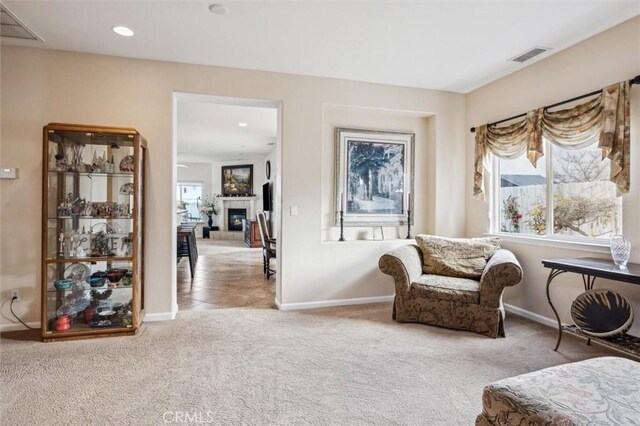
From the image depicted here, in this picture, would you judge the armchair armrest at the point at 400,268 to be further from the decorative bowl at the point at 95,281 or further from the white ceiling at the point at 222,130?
the decorative bowl at the point at 95,281

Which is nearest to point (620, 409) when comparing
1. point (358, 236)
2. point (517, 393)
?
point (517, 393)

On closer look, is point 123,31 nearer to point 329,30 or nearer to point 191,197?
point 329,30

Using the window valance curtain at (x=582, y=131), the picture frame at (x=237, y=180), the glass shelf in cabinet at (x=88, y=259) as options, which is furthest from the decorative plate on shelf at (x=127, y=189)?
the picture frame at (x=237, y=180)

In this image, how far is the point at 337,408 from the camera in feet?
6.56

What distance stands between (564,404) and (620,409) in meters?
0.18

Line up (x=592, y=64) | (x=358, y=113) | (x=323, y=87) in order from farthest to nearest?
(x=358, y=113), (x=323, y=87), (x=592, y=64)

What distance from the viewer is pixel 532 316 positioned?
3580mm

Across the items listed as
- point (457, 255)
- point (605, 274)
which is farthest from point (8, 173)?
point (605, 274)

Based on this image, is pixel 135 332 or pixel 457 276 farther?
pixel 457 276

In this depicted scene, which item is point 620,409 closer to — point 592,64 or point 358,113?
point 592,64

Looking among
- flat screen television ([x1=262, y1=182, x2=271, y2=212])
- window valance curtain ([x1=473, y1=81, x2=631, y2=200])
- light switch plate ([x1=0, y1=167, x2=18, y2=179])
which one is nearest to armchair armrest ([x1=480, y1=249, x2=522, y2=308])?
window valance curtain ([x1=473, y1=81, x2=631, y2=200])

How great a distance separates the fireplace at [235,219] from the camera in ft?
37.2

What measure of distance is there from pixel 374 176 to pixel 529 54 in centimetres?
205

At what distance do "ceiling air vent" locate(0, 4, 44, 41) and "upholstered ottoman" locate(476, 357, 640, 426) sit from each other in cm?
Result: 407
